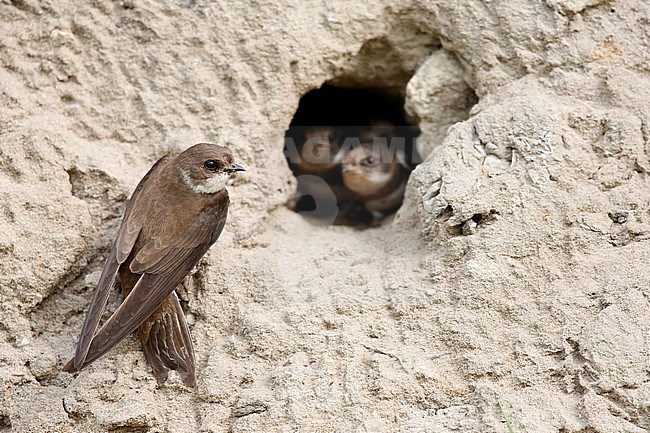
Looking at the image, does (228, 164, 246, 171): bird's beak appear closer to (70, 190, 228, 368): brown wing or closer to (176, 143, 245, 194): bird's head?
(176, 143, 245, 194): bird's head

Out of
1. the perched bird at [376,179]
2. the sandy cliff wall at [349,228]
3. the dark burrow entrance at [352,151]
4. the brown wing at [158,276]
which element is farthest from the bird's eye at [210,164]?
the perched bird at [376,179]

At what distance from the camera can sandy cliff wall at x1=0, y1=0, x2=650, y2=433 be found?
9.84 feet

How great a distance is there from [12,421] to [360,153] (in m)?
2.64

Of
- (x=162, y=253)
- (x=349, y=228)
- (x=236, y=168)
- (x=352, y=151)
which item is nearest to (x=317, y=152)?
(x=352, y=151)

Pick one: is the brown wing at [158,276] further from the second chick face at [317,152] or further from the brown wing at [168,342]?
the second chick face at [317,152]

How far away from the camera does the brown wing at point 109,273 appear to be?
3.01 meters

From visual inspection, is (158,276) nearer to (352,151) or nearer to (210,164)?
(210,164)

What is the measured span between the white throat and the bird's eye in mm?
36

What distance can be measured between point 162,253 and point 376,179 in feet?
6.37

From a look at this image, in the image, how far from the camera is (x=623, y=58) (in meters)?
3.53

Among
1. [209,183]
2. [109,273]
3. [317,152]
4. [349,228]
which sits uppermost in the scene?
[209,183]

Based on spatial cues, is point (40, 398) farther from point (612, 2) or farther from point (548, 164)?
point (612, 2)

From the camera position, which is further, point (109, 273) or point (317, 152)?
point (317, 152)

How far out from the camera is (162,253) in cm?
329
